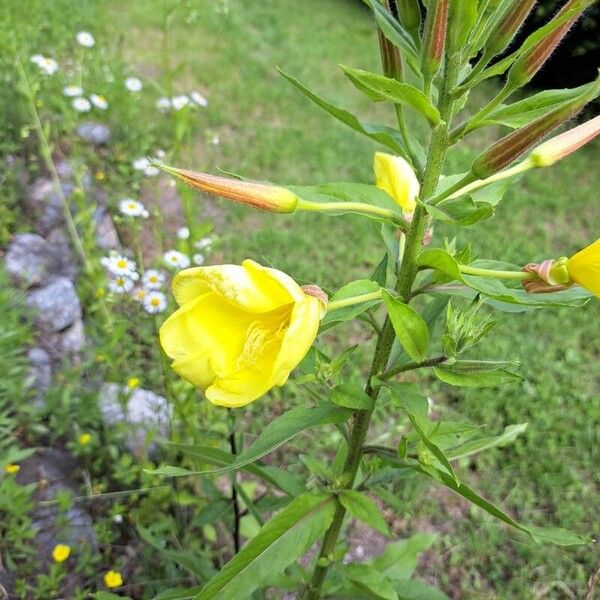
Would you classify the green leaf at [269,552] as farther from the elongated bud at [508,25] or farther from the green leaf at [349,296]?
the elongated bud at [508,25]

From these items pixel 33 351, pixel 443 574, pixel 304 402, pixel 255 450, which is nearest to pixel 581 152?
pixel 304 402

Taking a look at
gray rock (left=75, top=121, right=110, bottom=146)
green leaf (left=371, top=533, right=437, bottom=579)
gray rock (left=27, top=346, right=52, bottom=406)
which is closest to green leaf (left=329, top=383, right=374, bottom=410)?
green leaf (left=371, top=533, right=437, bottom=579)

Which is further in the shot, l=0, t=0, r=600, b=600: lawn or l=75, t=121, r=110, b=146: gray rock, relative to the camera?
l=75, t=121, r=110, b=146: gray rock

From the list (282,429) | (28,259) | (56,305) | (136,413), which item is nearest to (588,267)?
(282,429)

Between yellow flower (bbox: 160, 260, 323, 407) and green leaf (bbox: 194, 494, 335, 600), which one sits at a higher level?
yellow flower (bbox: 160, 260, 323, 407)

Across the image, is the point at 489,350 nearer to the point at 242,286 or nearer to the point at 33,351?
the point at 33,351

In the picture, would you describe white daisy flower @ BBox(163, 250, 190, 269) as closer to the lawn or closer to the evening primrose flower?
the lawn

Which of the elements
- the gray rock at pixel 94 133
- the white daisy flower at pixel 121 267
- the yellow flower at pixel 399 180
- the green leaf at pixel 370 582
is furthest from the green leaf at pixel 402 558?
the gray rock at pixel 94 133

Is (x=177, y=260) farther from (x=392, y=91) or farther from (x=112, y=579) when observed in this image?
(x=392, y=91)
